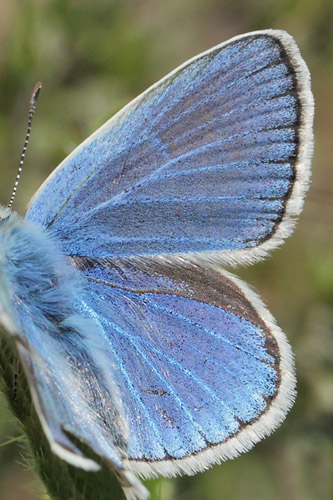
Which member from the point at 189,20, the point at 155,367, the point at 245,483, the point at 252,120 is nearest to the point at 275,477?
the point at 245,483

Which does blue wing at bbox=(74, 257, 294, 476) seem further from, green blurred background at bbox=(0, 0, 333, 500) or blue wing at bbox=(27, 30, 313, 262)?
green blurred background at bbox=(0, 0, 333, 500)

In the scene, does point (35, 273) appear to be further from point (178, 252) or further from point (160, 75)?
point (160, 75)

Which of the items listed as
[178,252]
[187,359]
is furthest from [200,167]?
[187,359]

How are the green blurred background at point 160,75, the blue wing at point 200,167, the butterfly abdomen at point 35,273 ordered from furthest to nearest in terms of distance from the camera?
the green blurred background at point 160,75 → the blue wing at point 200,167 → the butterfly abdomen at point 35,273

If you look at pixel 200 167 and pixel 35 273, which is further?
pixel 200 167

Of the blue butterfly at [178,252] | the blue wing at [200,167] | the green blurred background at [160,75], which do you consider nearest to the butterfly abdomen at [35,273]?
the blue butterfly at [178,252]

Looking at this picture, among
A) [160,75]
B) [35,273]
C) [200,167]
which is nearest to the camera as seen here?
[35,273]

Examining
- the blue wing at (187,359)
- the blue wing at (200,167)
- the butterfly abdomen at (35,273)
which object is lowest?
the blue wing at (187,359)

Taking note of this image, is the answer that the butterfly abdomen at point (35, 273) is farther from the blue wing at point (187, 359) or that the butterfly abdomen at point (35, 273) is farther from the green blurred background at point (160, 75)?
the green blurred background at point (160, 75)
